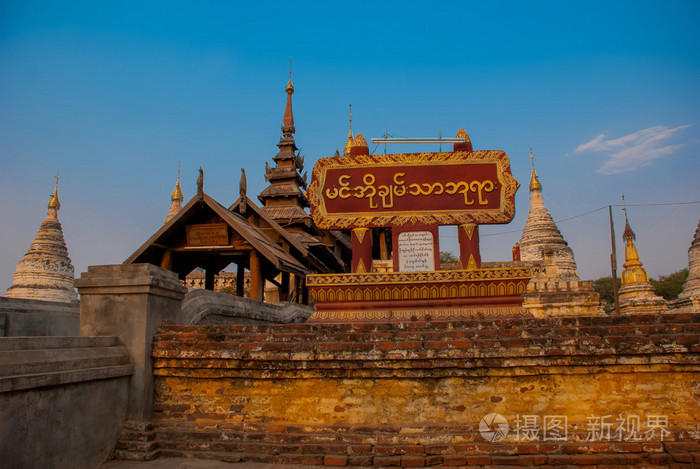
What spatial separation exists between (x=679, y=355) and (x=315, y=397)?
→ 13.0ft

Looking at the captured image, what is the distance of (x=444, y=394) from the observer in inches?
207

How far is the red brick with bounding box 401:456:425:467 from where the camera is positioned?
4852 millimetres

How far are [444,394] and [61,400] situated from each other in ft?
12.7

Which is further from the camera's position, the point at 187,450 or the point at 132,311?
the point at 132,311

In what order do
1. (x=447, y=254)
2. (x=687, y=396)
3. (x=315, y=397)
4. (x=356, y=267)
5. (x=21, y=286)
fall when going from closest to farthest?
(x=687, y=396)
(x=315, y=397)
(x=356, y=267)
(x=21, y=286)
(x=447, y=254)

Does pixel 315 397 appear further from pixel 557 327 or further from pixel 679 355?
pixel 679 355

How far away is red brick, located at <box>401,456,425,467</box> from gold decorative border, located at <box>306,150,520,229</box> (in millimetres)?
4939

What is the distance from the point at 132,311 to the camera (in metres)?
5.68

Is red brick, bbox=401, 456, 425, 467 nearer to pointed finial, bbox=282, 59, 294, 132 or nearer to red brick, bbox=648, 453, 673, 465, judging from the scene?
red brick, bbox=648, 453, 673, 465

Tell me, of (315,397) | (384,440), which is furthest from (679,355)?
(315,397)

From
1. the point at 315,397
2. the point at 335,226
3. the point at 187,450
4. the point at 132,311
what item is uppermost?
the point at 335,226

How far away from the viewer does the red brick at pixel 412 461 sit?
4852 millimetres

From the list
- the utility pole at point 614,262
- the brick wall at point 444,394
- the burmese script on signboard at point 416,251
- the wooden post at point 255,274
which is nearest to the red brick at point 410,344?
the brick wall at point 444,394

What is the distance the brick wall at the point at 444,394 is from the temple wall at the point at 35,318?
410cm
